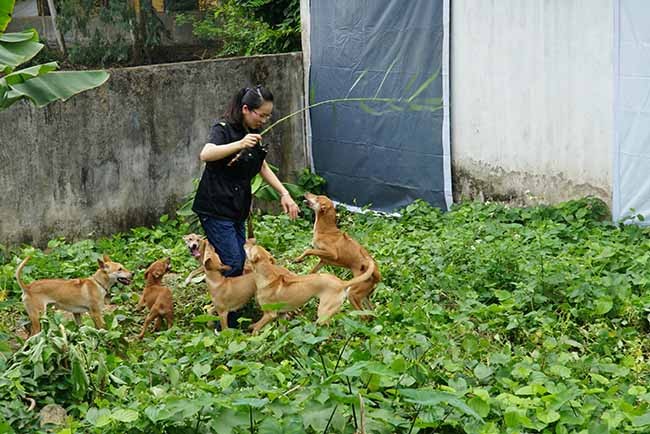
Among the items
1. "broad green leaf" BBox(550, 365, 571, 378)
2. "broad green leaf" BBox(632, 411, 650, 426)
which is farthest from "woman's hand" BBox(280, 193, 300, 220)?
"broad green leaf" BBox(632, 411, 650, 426)

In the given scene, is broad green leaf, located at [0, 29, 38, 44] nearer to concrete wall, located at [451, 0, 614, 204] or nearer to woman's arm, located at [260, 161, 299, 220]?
woman's arm, located at [260, 161, 299, 220]

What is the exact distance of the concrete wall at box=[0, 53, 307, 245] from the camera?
438 inches

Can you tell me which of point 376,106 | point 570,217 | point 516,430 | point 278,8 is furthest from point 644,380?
point 278,8

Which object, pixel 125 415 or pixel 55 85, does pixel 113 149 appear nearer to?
pixel 55 85

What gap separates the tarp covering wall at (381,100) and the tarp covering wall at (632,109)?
2254 millimetres

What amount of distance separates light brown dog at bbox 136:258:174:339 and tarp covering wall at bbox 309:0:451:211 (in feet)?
14.3

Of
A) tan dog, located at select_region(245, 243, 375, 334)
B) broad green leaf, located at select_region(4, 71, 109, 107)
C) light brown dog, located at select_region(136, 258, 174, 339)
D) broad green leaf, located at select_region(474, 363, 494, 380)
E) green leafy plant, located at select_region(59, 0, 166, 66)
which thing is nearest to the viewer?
broad green leaf, located at select_region(474, 363, 494, 380)

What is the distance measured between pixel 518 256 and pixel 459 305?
111 cm

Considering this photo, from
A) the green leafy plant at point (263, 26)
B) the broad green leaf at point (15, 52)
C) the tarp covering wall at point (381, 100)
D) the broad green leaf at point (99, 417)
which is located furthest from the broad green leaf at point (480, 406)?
the green leafy plant at point (263, 26)

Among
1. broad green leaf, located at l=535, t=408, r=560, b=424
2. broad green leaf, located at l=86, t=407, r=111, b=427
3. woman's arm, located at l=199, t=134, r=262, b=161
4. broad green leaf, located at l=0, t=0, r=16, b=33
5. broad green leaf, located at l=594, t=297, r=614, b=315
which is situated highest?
broad green leaf, located at l=0, t=0, r=16, b=33

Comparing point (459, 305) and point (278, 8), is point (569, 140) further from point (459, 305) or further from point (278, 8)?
point (278, 8)

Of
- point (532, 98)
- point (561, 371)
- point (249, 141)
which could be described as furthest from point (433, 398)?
point (532, 98)

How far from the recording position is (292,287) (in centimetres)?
776

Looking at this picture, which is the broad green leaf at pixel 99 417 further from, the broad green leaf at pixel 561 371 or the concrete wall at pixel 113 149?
the concrete wall at pixel 113 149
